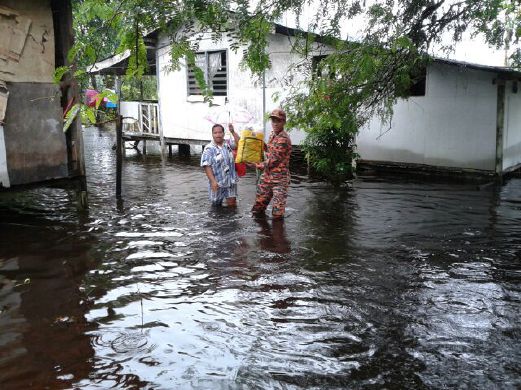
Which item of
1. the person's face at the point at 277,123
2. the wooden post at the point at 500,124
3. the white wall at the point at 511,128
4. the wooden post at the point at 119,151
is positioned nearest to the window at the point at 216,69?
the wooden post at the point at 119,151

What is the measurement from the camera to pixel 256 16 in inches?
235

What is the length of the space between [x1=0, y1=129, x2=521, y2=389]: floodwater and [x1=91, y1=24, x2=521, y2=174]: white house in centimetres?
273

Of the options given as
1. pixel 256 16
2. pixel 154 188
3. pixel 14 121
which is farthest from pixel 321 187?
pixel 14 121

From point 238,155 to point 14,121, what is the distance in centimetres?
350

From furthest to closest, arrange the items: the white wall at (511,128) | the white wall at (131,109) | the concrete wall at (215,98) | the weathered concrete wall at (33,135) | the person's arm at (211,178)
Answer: the white wall at (131,109) < the concrete wall at (215,98) < the white wall at (511,128) < the person's arm at (211,178) < the weathered concrete wall at (33,135)

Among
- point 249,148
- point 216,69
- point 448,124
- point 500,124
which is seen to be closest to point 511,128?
point 500,124

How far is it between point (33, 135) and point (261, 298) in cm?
492

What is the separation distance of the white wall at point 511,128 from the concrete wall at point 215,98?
5374 mm

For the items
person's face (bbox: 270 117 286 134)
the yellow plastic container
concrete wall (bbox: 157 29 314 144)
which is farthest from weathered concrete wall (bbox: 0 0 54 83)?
concrete wall (bbox: 157 29 314 144)

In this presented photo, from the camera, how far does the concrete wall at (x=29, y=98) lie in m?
7.18

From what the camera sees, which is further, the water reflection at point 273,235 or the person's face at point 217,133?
the person's face at point 217,133

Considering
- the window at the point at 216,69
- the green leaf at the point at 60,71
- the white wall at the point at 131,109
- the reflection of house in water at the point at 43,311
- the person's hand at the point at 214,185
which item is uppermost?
the window at the point at 216,69

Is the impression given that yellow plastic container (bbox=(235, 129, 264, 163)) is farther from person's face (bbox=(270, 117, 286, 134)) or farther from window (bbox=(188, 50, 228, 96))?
window (bbox=(188, 50, 228, 96))

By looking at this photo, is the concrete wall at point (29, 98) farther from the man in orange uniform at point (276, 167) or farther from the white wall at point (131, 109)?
the white wall at point (131, 109)
